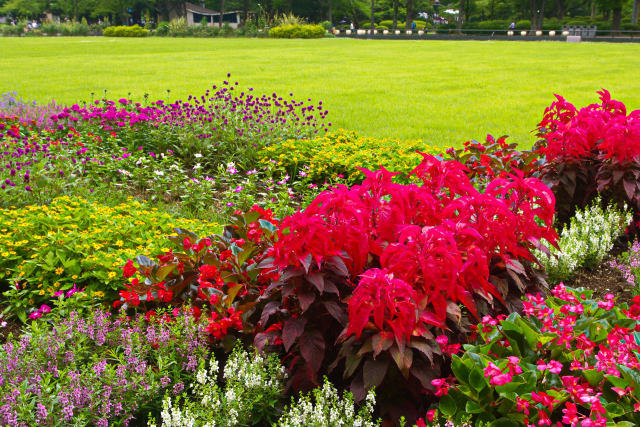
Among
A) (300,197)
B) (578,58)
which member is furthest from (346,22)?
(300,197)

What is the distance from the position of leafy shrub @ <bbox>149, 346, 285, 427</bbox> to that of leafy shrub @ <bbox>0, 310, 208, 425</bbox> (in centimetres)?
18

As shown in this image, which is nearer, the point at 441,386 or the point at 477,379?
the point at 477,379

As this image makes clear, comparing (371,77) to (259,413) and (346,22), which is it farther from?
(346,22)

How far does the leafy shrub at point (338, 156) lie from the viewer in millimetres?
6238

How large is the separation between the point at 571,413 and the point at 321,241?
1093 millimetres

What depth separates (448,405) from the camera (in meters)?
2.15

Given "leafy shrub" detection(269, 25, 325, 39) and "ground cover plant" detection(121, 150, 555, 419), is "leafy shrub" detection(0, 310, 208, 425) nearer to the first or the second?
"ground cover plant" detection(121, 150, 555, 419)

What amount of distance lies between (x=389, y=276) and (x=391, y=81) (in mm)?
15310

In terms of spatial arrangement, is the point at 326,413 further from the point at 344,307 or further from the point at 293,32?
the point at 293,32

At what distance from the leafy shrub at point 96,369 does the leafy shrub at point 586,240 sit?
246 cm

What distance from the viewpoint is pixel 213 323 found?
2777 mm

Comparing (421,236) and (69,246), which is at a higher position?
(421,236)

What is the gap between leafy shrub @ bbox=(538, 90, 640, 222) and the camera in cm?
433

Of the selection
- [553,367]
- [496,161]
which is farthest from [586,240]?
[553,367]
